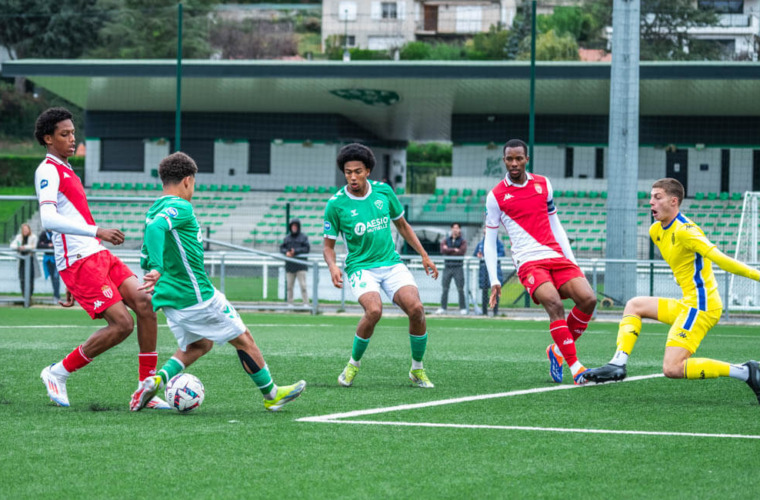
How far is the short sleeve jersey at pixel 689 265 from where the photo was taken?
697cm

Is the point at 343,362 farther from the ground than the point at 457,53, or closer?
closer

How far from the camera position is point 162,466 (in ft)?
15.9

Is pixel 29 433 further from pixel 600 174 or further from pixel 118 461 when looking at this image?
pixel 600 174

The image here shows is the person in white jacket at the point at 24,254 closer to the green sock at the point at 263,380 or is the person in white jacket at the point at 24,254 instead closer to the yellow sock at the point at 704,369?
the green sock at the point at 263,380

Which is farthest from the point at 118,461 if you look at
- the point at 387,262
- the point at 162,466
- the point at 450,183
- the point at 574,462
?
the point at 450,183

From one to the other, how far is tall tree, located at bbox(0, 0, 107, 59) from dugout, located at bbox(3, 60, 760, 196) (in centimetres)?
2593

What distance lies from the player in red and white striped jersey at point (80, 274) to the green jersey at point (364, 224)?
71.9 inches

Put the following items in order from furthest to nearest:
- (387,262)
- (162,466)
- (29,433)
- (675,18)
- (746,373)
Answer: (675,18), (387,262), (746,373), (29,433), (162,466)

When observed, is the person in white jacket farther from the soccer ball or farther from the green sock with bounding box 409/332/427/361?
the soccer ball

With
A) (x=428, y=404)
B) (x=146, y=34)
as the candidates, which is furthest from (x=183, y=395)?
(x=146, y=34)

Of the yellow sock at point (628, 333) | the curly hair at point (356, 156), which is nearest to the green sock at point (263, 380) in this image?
the curly hair at point (356, 156)

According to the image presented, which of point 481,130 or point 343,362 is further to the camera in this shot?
point 481,130

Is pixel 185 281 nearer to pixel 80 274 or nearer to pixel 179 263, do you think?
pixel 179 263

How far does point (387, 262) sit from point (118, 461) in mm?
3558
